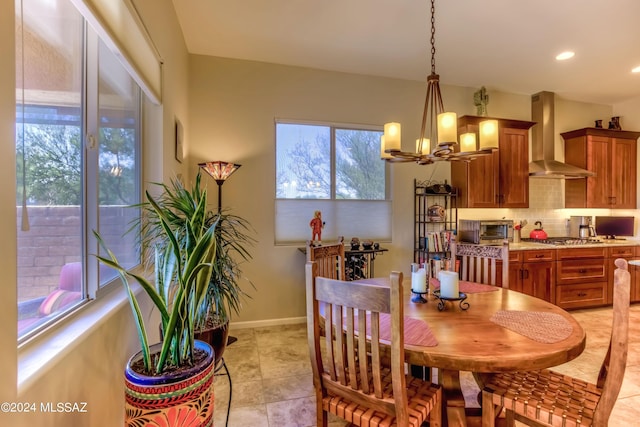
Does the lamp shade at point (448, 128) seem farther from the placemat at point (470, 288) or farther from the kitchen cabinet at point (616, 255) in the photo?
the kitchen cabinet at point (616, 255)

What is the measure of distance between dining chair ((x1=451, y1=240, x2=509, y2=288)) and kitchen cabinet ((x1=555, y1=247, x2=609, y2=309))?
86.3 inches

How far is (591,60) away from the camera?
3422 millimetres

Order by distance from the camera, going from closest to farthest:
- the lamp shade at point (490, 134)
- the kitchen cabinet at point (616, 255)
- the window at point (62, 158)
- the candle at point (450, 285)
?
1. the window at point (62, 158)
2. the candle at point (450, 285)
3. the lamp shade at point (490, 134)
4. the kitchen cabinet at point (616, 255)

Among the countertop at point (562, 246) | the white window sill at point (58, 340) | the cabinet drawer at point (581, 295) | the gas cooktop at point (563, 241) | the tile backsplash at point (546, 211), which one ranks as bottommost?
the cabinet drawer at point (581, 295)

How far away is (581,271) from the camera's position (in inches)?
155

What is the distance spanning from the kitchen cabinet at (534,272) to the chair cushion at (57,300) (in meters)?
4.09

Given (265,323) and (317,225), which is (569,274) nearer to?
(317,225)

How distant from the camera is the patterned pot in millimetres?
1011

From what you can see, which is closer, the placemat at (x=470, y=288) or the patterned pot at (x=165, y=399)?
the patterned pot at (x=165, y=399)

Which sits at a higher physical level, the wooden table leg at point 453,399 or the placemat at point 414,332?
the placemat at point 414,332

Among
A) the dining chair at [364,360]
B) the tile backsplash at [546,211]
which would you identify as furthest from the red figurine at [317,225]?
the tile backsplash at [546,211]

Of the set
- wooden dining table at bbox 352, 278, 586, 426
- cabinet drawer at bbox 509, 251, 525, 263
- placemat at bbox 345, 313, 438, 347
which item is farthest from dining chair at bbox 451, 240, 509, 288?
cabinet drawer at bbox 509, 251, 525, 263

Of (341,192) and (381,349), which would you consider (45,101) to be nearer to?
(381,349)

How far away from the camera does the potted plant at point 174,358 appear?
102cm
